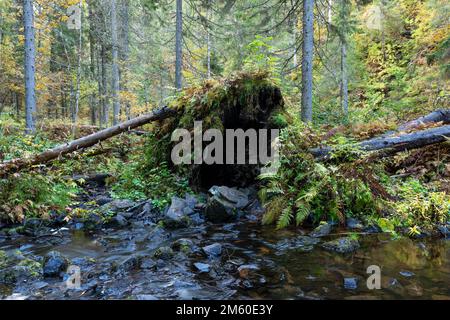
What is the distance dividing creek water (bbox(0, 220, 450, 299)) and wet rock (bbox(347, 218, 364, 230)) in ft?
1.42

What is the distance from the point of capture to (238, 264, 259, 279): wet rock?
14.3ft

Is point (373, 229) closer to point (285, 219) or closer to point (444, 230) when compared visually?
point (444, 230)

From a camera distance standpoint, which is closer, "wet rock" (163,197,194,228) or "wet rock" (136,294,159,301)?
"wet rock" (136,294,159,301)

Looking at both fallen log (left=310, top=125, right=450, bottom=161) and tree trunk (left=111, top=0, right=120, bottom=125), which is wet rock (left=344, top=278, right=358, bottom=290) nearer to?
fallen log (left=310, top=125, right=450, bottom=161)

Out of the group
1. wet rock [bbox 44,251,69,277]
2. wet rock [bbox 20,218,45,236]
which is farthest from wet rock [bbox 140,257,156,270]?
wet rock [bbox 20,218,45,236]

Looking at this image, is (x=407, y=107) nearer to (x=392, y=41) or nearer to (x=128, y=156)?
(x=392, y=41)

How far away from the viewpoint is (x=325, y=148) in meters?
8.19

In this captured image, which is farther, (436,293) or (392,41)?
(392,41)

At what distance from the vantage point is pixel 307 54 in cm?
1173

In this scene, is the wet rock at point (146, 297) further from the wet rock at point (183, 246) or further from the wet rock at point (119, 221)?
the wet rock at point (119, 221)

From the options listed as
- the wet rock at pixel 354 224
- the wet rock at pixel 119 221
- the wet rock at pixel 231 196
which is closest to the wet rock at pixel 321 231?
the wet rock at pixel 354 224

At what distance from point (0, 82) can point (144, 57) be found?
415 inches

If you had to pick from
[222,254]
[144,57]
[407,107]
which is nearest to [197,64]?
[144,57]

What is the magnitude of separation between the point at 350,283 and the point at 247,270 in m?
1.26
